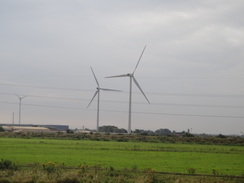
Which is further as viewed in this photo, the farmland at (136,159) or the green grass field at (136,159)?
the green grass field at (136,159)

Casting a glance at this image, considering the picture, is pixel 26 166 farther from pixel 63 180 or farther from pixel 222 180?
pixel 222 180

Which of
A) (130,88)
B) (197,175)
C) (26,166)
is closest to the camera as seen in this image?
(197,175)

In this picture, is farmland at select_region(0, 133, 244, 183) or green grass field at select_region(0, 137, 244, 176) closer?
Result: farmland at select_region(0, 133, 244, 183)

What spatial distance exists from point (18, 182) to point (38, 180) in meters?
1.19

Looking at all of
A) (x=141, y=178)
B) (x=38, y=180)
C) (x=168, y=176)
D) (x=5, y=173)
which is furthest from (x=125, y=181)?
(x=5, y=173)

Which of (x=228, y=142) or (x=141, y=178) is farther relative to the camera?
(x=228, y=142)

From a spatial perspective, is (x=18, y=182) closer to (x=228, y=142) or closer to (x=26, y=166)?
(x=26, y=166)

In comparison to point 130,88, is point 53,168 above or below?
below

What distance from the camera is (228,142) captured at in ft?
291

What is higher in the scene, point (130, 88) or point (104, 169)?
point (130, 88)

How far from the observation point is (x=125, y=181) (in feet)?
78.5

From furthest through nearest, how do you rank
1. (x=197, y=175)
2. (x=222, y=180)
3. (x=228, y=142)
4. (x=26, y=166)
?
(x=228, y=142) < (x=26, y=166) < (x=197, y=175) < (x=222, y=180)

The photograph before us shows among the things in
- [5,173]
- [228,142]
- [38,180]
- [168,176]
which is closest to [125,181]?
[168,176]

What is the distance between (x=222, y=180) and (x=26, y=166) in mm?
14532
